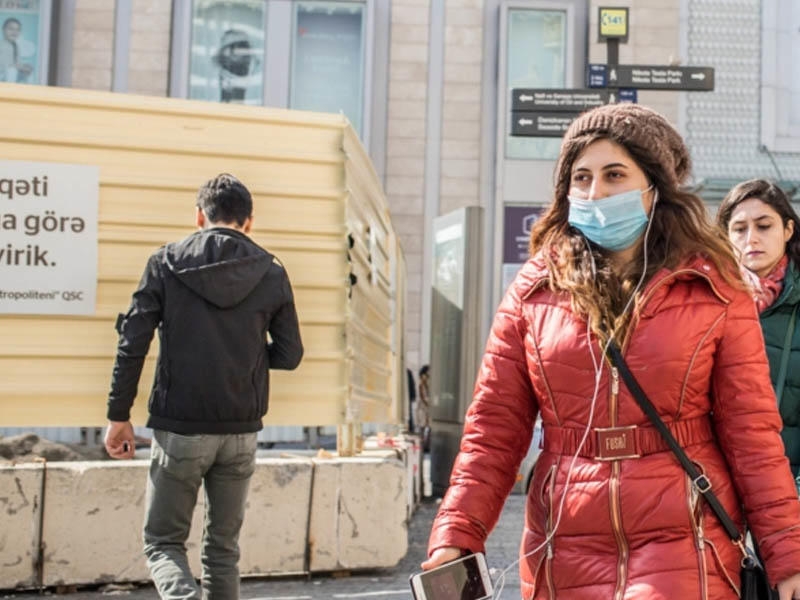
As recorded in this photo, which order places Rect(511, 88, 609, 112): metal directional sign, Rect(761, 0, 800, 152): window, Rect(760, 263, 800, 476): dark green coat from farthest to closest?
Rect(761, 0, 800, 152): window
Rect(511, 88, 609, 112): metal directional sign
Rect(760, 263, 800, 476): dark green coat

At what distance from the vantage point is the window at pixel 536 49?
64.4 feet

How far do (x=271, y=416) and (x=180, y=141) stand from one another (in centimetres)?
162

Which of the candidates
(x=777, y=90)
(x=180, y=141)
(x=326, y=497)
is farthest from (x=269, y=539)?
(x=777, y=90)

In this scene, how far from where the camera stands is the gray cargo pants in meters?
4.36

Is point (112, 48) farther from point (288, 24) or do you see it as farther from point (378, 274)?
point (378, 274)

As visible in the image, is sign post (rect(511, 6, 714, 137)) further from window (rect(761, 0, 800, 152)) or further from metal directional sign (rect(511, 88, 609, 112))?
window (rect(761, 0, 800, 152))

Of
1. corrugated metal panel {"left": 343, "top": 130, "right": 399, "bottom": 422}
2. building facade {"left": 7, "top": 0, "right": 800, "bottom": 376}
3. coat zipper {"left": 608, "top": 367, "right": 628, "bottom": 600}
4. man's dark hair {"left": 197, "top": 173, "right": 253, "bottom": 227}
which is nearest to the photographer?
coat zipper {"left": 608, "top": 367, "right": 628, "bottom": 600}

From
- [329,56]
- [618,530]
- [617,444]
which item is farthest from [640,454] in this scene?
[329,56]

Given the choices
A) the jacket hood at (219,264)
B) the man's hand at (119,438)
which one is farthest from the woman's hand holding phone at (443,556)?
the man's hand at (119,438)

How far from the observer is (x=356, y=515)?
6.67 m

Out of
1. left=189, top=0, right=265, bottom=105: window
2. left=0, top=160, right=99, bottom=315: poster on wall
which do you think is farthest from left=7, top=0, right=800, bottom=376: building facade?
left=0, top=160, right=99, bottom=315: poster on wall

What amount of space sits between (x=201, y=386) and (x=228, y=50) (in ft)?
51.9

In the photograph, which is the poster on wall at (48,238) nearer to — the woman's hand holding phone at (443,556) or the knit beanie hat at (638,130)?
the knit beanie hat at (638,130)

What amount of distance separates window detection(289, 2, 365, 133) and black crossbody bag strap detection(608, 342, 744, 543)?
56.9ft
